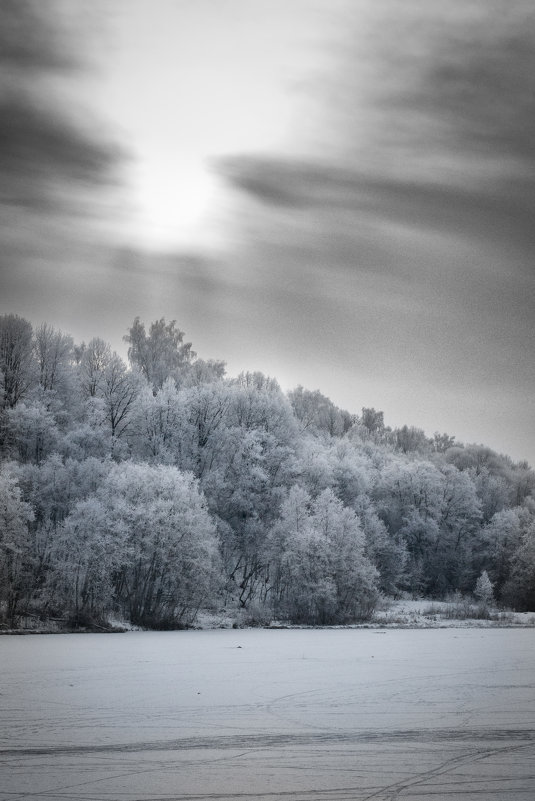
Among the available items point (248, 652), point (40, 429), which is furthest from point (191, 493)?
point (248, 652)

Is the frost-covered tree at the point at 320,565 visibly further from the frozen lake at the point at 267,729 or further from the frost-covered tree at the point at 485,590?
the frozen lake at the point at 267,729

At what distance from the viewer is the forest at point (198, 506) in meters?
57.5

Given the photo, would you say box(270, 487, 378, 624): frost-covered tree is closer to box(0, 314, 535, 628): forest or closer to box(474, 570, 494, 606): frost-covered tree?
box(0, 314, 535, 628): forest

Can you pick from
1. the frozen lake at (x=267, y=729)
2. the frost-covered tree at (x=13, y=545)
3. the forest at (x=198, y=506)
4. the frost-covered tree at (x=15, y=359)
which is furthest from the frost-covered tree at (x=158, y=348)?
the frozen lake at (x=267, y=729)

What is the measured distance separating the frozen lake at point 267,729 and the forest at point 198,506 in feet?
93.0

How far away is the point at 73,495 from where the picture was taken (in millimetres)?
67125

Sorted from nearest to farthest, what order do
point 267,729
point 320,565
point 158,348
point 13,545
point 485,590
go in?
point 267,729 < point 13,545 < point 320,565 < point 485,590 < point 158,348

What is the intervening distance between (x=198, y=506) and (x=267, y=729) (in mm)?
46623

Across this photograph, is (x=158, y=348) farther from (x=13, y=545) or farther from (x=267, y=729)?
(x=267, y=729)

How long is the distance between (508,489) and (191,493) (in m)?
56.2

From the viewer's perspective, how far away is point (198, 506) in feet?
200

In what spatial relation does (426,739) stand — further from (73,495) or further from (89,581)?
(73,495)

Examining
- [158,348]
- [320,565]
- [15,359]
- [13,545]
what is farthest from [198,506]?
[158,348]

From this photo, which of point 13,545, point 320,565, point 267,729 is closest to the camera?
point 267,729
